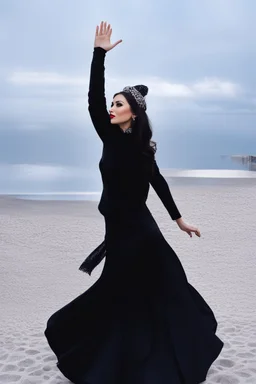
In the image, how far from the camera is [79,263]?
641cm

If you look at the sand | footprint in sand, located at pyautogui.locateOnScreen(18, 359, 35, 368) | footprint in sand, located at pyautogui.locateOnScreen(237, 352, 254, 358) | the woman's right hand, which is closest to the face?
the woman's right hand

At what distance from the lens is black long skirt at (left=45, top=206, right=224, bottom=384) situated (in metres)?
3.20

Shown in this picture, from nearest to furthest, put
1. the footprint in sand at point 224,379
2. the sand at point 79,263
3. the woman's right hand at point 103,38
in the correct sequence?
1. the woman's right hand at point 103,38
2. the footprint in sand at point 224,379
3. the sand at point 79,263

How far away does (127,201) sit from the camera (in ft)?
10.5

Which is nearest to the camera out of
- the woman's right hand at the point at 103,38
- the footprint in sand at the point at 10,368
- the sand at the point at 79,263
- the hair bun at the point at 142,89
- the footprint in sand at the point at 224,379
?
the woman's right hand at the point at 103,38

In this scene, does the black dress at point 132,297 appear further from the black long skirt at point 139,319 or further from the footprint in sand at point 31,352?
the footprint in sand at point 31,352

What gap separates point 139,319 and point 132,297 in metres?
0.12

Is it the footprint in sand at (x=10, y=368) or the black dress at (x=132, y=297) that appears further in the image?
the footprint in sand at (x=10, y=368)

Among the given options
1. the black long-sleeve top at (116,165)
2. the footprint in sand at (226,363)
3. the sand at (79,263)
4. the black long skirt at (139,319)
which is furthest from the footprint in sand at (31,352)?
the black long-sleeve top at (116,165)

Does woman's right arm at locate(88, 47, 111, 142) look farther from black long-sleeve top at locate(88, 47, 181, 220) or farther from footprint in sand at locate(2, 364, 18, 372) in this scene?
footprint in sand at locate(2, 364, 18, 372)

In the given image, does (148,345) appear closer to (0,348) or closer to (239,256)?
(0,348)

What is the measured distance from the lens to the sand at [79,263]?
12.8ft

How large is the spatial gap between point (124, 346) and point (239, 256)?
12.1ft

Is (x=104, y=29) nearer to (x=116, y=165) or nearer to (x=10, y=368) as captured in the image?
(x=116, y=165)
